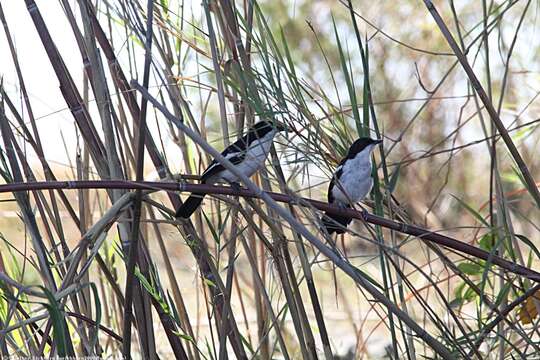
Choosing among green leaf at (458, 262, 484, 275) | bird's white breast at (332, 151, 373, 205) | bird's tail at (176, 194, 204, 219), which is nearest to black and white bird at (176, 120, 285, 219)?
bird's tail at (176, 194, 204, 219)

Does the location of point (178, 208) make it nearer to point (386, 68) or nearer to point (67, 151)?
point (67, 151)

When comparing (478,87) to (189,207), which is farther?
(189,207)

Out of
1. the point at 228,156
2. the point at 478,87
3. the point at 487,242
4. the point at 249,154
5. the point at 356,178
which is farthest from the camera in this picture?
the point at 356,178

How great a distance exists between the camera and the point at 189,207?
185 centimetres

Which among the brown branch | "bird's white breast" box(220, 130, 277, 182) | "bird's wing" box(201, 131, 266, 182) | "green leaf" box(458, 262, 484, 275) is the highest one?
"bird's wing" box(201, 131, 266, 182)

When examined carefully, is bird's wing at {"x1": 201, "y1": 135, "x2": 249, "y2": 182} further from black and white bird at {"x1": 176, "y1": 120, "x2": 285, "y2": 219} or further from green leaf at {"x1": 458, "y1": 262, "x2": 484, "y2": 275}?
green leaf at {"x1": 458, "y1": 262, "x2": 484, "y2": 275}

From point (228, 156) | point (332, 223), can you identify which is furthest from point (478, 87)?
point (228, 156)

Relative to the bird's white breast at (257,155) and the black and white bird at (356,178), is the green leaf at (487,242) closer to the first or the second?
the black and white bird at (356,178)

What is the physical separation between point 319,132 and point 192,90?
1.53 ft

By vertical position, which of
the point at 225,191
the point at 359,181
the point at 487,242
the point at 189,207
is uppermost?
the point at 359,181

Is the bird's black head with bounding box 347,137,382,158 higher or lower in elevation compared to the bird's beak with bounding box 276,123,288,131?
higher

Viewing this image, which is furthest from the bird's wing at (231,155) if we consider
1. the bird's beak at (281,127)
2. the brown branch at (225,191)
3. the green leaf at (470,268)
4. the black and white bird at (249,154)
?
the green leaf at (470,268)

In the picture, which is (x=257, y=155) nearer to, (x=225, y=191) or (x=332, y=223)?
(x=332, y=223)

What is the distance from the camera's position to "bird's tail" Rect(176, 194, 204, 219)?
1792 millimetres
